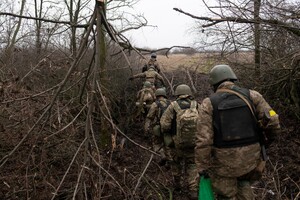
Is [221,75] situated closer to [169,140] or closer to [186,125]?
[186,125]

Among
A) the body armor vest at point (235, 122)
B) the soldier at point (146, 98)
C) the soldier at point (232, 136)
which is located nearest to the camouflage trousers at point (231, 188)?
the soldier at point (232, 136)

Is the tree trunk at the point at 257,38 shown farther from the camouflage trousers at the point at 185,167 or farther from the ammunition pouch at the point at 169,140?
the camouflage trousers at the point at 185,167

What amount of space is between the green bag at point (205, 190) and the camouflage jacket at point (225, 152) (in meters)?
0.14

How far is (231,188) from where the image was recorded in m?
3.89

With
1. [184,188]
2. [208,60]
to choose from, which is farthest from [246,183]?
[208,60]

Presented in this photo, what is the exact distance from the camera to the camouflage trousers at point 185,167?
20.0 ft

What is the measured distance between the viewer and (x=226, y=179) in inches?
154

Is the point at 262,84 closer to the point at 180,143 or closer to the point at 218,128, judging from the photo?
the point at 180,143

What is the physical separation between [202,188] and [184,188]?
2.97 metres

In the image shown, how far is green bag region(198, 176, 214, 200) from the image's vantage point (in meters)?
3.82

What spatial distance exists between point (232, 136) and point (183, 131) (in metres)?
2.10

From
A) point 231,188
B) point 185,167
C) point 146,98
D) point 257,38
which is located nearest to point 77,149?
point 231,188

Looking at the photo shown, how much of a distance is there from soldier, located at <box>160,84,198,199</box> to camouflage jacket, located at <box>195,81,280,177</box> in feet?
6.00

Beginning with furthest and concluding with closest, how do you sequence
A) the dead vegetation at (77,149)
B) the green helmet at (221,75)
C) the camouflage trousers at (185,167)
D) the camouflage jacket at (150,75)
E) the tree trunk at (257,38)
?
the camouflage jacket at (150,75), the tree trunk at (257,38), the camouflage trousers at (185,167), the green helmet at (221,75), the dead vegetation at (77,149)
